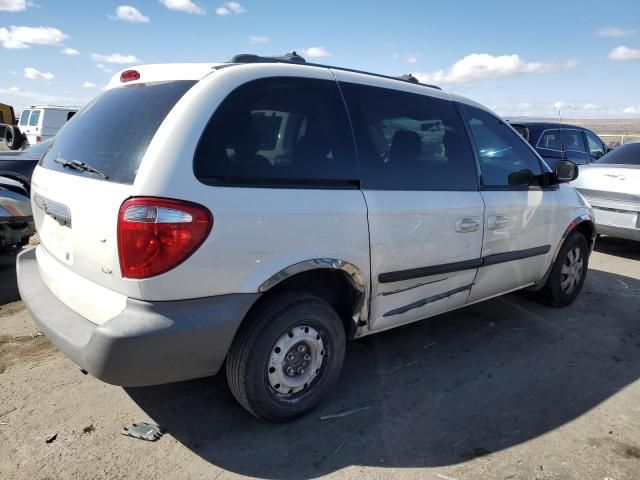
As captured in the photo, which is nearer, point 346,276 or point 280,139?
point 280,139

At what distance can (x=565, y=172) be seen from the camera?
4.16 m

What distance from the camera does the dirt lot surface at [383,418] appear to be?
245 cm

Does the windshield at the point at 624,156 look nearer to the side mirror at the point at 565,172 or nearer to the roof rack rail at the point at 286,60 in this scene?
the side mirror at the point at 565,172

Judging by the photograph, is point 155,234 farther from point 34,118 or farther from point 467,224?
point 34,118

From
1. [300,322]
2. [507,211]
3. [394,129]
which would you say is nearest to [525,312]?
[507,211]

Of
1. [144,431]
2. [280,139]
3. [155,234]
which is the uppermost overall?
[280,139]

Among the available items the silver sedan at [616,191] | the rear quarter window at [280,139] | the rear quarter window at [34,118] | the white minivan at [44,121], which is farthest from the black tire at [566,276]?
the rear quarter window at [34,118]

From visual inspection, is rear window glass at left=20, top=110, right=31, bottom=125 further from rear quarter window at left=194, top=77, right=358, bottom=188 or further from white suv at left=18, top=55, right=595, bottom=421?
rear quarter window at left=194, top=77, right=358, bottom=188

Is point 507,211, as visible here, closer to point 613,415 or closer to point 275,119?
point 613,415

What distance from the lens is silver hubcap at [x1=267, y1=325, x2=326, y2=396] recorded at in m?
2.61

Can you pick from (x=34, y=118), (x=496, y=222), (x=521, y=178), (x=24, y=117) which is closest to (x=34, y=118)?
(x=34, y=118)

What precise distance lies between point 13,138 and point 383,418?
242 inches

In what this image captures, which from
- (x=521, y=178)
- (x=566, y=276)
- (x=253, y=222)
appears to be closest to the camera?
(x=253, y=222)

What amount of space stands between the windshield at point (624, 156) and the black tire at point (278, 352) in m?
5.96
